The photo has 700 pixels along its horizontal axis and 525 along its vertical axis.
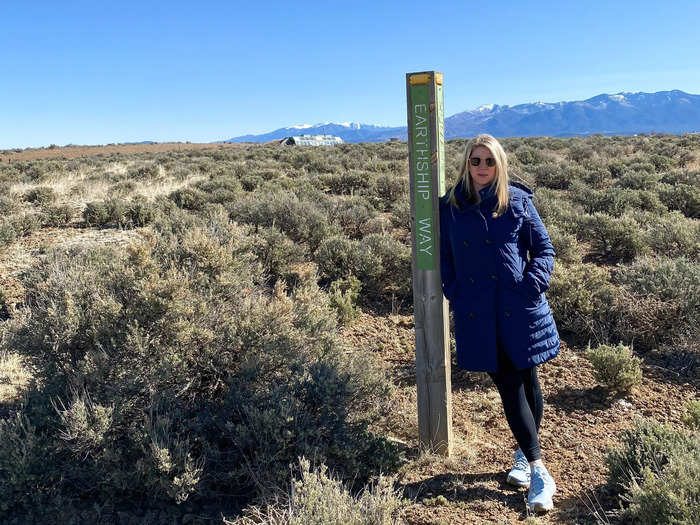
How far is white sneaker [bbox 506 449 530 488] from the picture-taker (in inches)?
109

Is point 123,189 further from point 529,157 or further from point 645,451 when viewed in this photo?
point 529,157

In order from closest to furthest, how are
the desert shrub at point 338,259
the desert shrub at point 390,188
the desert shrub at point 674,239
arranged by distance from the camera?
the desert shrub at point 338,259, the desert shrub at point 674,239, the desert shrub at point 390,188

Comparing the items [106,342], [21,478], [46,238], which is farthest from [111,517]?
[46,238]

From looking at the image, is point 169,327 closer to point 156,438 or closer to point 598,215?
point 156,438

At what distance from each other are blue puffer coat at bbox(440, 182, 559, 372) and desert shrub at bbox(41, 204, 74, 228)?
8.49m

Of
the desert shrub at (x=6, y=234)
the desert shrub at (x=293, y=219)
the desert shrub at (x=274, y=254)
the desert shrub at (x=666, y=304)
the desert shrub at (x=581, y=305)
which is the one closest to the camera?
the desert shrub at (x=666, y=304)

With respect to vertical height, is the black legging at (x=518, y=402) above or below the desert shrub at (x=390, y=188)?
below

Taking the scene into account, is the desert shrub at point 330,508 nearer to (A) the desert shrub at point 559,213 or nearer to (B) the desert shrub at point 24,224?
(A) the desert shrub at point 559,213

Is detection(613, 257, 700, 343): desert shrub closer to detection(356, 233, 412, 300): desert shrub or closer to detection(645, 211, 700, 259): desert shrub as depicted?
detection(645, 211, 700, 259): desert shrub

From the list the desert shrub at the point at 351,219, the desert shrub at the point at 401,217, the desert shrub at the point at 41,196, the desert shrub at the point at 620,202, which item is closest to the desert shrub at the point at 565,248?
the desert shrub at the point at 401,217

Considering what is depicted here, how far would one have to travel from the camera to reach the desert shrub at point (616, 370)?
12.2 feet

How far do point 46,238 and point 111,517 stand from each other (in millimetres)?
6669

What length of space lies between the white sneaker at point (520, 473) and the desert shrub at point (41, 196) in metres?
10.6

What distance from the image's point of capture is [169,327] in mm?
3143
